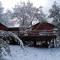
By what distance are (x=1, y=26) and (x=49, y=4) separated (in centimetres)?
39

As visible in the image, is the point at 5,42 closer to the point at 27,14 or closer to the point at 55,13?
the point at 27,14

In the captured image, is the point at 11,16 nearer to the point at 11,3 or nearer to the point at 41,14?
the point at 11,3

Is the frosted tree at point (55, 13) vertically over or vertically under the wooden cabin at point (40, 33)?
over

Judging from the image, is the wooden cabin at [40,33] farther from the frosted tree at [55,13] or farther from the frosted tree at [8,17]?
the frosted tree at [8,17]

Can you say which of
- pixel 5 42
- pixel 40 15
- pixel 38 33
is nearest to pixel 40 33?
pixel 38 33

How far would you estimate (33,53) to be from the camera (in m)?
1.07

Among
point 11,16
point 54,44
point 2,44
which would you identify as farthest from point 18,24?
point 54,44

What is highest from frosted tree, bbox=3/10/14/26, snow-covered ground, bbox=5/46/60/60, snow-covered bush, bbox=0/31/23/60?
frosted tree, bbox=3/10/14/26

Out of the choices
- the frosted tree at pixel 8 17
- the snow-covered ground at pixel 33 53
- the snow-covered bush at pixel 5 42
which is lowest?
the snow-covered ground at pixel 33 53

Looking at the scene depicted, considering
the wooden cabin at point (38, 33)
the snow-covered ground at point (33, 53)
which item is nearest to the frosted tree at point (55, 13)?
the wooden cabin at point (38, 33)

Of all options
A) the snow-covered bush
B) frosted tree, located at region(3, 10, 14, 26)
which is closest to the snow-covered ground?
the snow-covered bush

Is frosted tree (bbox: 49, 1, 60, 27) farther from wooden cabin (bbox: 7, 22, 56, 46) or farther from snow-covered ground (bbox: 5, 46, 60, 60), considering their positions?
snow-covered ground (bbox: 5, 46, 60, 60)

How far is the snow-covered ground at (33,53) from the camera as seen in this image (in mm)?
1055

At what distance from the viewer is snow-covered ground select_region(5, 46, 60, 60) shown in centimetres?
105
